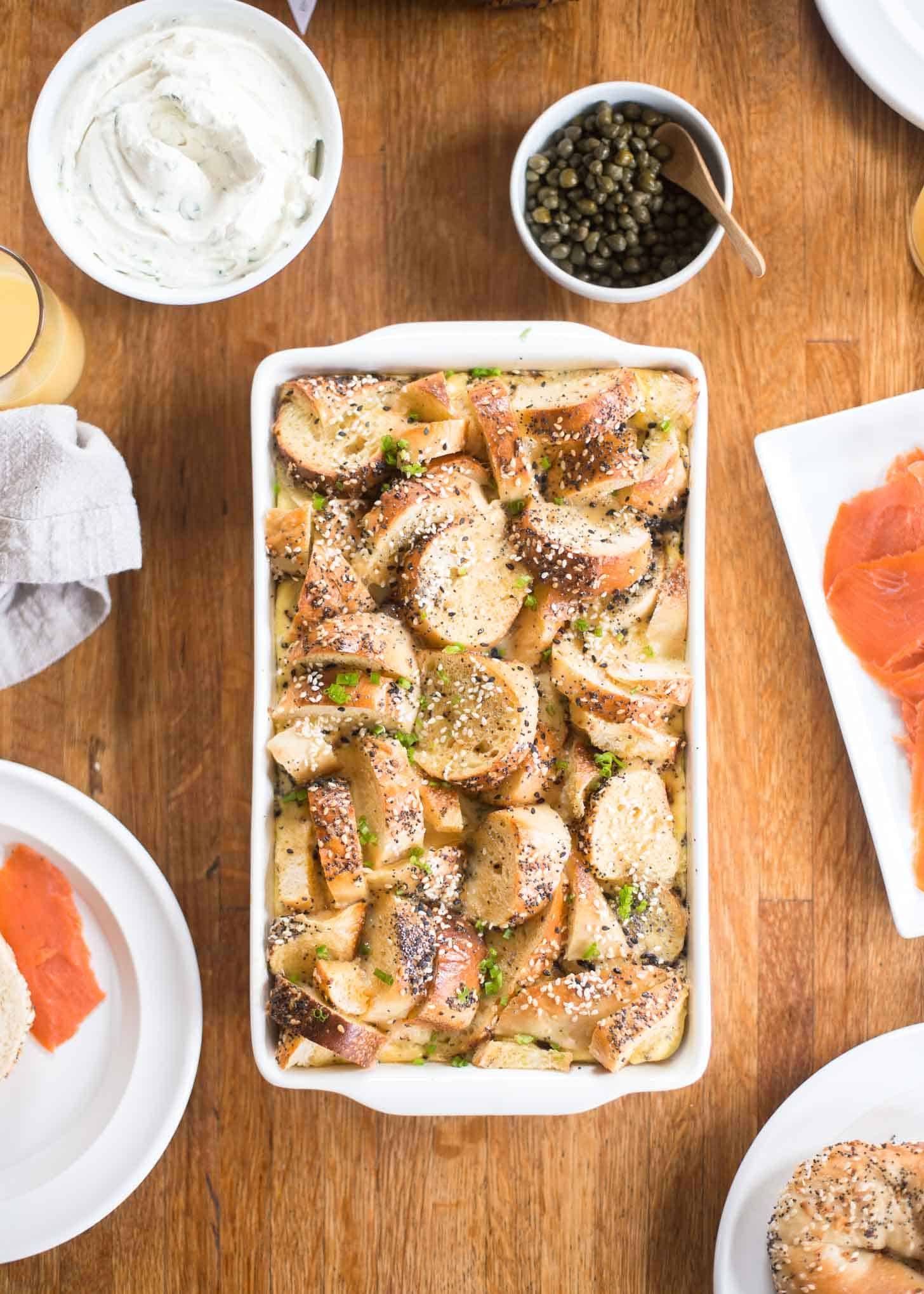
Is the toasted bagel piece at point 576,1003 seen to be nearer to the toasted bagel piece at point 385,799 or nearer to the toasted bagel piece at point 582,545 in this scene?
the toasted bagel piece at point 385,799

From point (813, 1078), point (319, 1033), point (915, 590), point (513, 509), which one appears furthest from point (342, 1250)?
point (915, 590)

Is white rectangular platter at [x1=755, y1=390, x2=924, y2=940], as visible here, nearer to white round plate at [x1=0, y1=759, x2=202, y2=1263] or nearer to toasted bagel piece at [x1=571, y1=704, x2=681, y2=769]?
toasted bagel piece at [x1=571, y1=704, x2=681, y2=769]

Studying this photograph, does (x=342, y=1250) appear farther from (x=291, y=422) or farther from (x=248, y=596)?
(x=291, y=422)

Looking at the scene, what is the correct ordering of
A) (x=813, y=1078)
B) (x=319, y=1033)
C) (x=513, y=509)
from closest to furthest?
(x=319, y=1033)
(x=513, y=509)
(x=813, y=1078)

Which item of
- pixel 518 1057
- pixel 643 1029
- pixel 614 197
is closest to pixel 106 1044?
pixel 518 1057

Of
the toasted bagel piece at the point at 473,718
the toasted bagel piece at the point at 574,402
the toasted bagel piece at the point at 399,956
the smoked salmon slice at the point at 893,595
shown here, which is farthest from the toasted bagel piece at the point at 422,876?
the smoked salmon slice at the point at 893,595

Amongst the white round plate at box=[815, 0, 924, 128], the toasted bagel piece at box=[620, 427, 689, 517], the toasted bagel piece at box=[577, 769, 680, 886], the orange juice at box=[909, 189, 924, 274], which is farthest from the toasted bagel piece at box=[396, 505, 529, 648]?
the white round plate at box=[815, 0, 924, 128]
